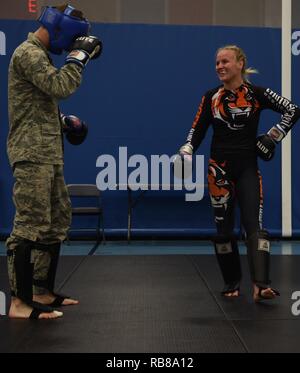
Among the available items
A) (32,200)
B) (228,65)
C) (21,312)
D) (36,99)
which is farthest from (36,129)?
(228,65)

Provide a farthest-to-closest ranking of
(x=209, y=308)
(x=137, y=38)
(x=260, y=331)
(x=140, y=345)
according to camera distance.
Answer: (x=137, y=38), (x=209, y=308), (x=260, y=331), (x=140, y=345)

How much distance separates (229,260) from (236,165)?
0.63 meters

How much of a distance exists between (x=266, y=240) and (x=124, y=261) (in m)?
2.04

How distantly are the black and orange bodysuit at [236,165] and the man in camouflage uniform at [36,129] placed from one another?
37.7 inches

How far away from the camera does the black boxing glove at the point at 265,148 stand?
3.22 m

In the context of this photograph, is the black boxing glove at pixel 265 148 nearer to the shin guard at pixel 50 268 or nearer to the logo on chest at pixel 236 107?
the logo on chest at pixel 236 107

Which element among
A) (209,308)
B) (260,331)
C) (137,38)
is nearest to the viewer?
(260,331)

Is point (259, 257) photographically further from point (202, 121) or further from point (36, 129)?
point (36, 129)

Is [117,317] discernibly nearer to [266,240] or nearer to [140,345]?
[140,345]

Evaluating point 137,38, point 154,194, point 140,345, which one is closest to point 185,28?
point 137,38

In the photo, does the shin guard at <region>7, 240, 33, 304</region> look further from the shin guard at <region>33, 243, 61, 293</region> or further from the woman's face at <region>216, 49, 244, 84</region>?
the woman's face at <region>216, 49, 244, 84</region>

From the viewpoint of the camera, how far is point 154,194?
688cm

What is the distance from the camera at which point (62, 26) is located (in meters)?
2.78

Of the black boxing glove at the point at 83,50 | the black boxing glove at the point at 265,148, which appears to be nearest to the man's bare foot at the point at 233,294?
the black boxing glove at the point at 265,148
